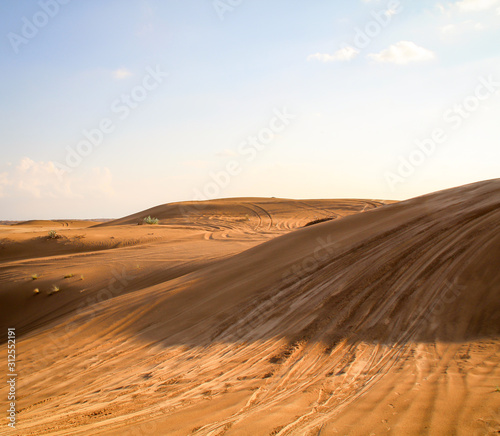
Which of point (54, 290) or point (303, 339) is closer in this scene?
point (303, 339)

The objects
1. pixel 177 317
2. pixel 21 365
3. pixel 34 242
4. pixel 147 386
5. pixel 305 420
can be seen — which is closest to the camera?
pixel 305 420

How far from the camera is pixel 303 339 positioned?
5.25 meters

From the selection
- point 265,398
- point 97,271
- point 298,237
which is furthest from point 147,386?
point 97,271

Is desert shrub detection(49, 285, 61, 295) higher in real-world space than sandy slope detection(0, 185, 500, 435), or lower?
higher

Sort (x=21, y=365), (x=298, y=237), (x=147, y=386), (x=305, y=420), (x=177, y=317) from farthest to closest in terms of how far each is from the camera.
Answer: (x=298, y=237) → (x=177, y=317) → (x=21, y=365) → (x=147, y=386) → (x=305, y=420)

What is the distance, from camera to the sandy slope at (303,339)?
3338 mm

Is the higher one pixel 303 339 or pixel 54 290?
pixel 54 290

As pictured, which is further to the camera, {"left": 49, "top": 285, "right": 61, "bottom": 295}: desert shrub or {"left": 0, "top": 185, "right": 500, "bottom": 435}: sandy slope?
{"left": 49, "top": 285, "right": 61, "bottom": 295}: desert shrub

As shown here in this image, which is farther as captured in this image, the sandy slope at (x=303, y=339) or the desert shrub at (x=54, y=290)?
the desert shrub at (x=54, y=290)

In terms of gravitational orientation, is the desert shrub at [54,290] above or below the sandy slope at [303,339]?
above

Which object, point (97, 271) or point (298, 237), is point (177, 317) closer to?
point (298, 237)

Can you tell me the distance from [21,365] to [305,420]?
17.8 ft

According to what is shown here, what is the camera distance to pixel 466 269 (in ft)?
20.0

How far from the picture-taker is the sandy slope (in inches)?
131
